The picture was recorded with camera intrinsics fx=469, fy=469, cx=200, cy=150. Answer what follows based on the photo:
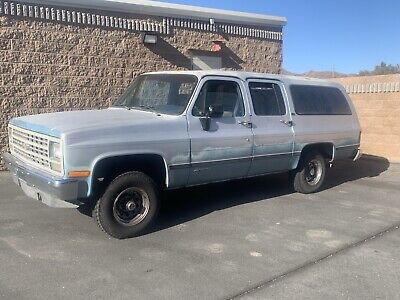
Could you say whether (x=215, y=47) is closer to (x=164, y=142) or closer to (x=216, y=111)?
(x=216, y=111)

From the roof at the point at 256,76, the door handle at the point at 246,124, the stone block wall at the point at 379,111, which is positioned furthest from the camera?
the stone block wall at the point at 379,111

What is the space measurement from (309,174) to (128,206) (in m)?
3.83

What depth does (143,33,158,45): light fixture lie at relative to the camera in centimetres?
1078

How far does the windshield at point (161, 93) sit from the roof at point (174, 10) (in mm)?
3699

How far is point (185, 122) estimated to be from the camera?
6.01 metres

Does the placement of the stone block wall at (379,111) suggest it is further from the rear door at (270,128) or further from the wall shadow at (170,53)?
the rear door at (270,128)

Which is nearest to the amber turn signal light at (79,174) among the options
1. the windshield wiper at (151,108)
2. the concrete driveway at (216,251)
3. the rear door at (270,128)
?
the concrete driveway at (216,251)

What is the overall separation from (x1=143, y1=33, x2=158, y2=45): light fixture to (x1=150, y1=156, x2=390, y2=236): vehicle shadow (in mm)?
4052

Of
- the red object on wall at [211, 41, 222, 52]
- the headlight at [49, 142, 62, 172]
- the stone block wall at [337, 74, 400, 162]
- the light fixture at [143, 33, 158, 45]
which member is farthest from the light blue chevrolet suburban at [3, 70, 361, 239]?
the stone block wall at [337, 74, 400, 162]

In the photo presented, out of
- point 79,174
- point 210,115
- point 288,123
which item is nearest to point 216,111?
point 210,115

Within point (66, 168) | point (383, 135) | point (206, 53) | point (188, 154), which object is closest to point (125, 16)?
point (206, 53)

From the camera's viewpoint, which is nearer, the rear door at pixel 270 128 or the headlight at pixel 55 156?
the headlight at pixel 55 156

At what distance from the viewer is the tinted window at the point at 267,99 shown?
707cm

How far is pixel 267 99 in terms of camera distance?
288 inches
